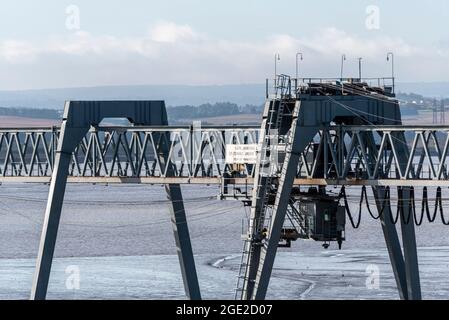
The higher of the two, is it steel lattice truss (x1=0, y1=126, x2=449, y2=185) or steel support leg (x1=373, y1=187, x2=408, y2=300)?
steel lattice truss (x1=0, y1=126, x2=449, y2=185)

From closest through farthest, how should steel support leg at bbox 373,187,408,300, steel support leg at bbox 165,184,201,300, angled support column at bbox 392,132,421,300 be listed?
angled support column at bbox 392,132,421,300, steel support leg at bbox 373,187,408,300, steel support leg at bbox 165,184,201,300

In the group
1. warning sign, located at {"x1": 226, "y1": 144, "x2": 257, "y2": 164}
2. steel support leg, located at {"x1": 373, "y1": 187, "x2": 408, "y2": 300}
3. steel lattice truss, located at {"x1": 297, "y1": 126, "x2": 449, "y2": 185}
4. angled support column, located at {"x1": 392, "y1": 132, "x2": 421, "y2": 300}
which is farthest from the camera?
steel support leg, located at {"x1": 373, "y1": 187, "x2": 408, "y2": 300}

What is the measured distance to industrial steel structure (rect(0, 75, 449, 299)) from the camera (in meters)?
58.6

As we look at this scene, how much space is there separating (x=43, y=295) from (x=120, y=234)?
8129 cm

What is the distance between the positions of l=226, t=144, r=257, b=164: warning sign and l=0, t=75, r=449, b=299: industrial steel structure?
266 millimetres

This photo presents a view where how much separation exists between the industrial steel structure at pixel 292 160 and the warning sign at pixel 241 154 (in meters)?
0.27

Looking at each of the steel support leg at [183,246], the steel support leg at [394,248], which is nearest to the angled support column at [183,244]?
the steel support leg at [183,246]

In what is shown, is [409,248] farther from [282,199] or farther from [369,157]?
[282,199]

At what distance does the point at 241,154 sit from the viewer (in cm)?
6203

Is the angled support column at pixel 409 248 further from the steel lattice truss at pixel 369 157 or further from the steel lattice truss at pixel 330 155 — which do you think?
the steel lattice truss at pixel 369 157

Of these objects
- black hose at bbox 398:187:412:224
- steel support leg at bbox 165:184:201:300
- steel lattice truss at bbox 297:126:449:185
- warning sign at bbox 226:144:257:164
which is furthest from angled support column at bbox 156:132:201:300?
black hose at bbox 398:187:412:224

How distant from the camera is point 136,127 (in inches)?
2544

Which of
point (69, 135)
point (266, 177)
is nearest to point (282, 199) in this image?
point (266, 177)

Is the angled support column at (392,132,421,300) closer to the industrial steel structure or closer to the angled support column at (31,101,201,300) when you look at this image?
the industrial steel structure
